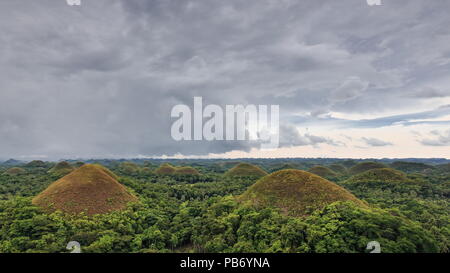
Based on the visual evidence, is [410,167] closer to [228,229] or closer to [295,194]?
[295,194]

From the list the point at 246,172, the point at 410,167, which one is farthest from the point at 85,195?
the point at 410,167

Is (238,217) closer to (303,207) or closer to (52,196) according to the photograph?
(303,207)

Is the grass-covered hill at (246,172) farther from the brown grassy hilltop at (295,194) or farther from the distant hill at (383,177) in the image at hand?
the brown grassy hilltop at (295,194)

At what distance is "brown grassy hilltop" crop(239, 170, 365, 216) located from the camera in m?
20.5

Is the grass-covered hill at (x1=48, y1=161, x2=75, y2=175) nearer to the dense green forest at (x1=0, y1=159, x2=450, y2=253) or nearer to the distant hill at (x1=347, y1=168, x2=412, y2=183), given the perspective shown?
the dense green forest at (x1=0, y1=159, x2=450, y2=253)

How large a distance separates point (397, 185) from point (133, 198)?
40.1 meters

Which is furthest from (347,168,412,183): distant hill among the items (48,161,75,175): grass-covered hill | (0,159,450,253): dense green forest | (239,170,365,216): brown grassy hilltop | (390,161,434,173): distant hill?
(48,161,75,175): grass-covered hill

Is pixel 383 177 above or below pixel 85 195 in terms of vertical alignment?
below

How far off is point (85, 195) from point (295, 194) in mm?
19974

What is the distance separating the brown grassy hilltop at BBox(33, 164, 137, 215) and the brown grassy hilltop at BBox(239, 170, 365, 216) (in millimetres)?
12892

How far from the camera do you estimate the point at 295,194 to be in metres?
22.1

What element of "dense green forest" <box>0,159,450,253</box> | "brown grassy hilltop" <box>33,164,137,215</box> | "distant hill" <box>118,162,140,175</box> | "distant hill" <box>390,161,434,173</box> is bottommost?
"distant hill" <box>390,161,434,173</box>

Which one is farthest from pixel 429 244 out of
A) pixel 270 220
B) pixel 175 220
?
pixel 175 220

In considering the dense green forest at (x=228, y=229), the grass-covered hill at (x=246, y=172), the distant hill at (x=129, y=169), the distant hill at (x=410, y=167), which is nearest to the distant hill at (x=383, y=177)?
the grass-covered hill at (x=246, y=172)
